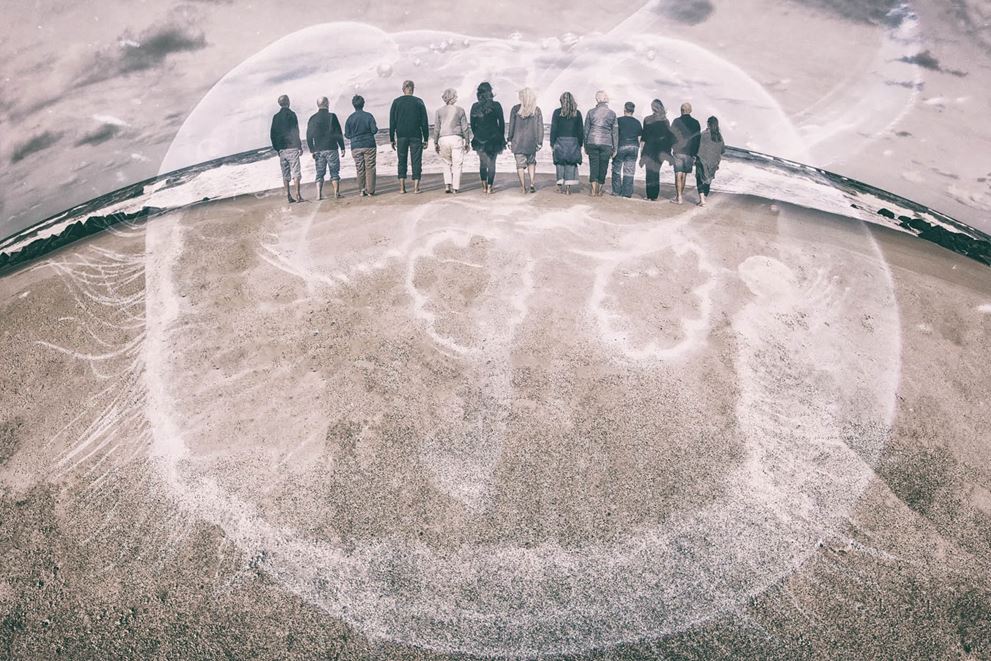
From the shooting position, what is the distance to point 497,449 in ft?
23.7

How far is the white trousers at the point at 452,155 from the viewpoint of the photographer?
39.8ft

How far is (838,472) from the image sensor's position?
7.13 metres

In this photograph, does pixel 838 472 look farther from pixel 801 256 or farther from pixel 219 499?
pixel 219 499

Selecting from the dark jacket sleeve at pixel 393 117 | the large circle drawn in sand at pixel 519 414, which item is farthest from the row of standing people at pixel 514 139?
the large circle drawn in sand at pixel 519 414

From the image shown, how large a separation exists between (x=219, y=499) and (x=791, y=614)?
6.73 meters

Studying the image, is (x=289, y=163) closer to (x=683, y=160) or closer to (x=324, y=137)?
(x=324, y=137)

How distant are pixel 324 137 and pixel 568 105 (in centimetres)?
560

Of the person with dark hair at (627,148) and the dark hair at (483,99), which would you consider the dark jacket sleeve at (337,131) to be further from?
the person with dark hair at (627,148)

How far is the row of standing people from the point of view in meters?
12.1

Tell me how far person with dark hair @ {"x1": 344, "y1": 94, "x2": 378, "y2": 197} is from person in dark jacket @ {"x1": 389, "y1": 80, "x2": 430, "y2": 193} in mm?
484

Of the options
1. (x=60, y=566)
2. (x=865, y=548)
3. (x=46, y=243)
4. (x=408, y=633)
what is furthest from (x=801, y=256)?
(x=46, y=243)

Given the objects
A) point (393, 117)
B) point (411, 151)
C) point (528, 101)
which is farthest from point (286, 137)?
point (528, 101)

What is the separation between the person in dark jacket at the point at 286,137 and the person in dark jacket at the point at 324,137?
29 centimetres

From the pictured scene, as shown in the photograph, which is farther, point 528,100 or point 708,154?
point 708,154
